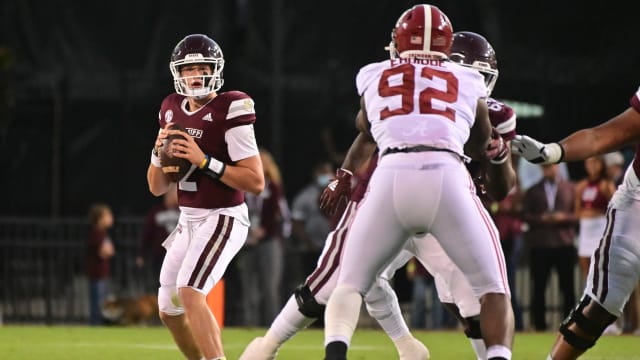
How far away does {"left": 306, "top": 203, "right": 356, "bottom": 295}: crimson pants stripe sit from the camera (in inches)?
269

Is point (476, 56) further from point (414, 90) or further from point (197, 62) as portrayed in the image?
point (197, 62)

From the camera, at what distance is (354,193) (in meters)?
7.55

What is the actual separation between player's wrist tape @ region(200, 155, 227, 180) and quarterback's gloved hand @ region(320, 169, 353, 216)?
1.68ft

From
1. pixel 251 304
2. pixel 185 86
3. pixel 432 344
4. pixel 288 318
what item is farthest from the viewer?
pixel 251 304

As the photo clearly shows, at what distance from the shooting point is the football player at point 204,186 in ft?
23.4

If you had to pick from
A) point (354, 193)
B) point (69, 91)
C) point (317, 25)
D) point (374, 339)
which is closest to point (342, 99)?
point (317, 25)

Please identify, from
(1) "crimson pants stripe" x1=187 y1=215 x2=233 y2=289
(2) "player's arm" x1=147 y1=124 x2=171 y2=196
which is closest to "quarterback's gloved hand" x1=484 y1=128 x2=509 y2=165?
(1) "crimson pants stripe" x1=187 y1=215 x2=233 y2=289

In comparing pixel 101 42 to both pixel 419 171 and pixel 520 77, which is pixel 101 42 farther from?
pixel 419 171

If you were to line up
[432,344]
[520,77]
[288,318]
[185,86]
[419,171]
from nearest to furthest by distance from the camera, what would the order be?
[419,171] → [288,318] → [185,86] → [432,344] → [520,77]

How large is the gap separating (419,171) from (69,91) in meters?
11.4

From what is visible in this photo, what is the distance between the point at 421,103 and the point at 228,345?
17.0ft

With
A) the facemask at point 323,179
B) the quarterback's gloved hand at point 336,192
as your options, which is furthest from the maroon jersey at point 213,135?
the facemask at point 323,179

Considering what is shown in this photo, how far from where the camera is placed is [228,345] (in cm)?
1080

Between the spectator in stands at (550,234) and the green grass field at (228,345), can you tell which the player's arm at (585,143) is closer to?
the green grass field at (228,345)
